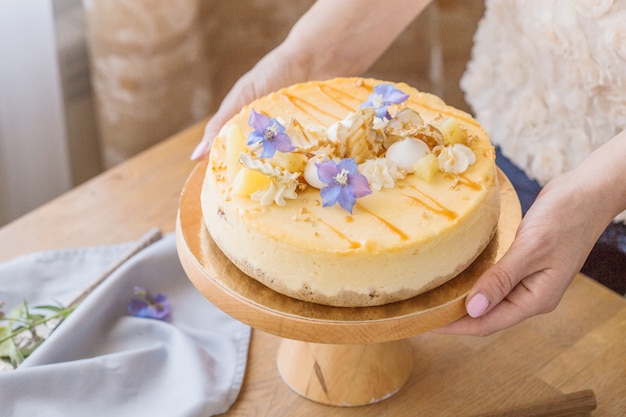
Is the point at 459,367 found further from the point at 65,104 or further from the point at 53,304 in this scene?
the point at 65,104

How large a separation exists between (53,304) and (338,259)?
68 cm

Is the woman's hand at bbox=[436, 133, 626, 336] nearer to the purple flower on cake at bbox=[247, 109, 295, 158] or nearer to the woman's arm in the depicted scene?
the purple flower on cake at bbox=[247, 109, 295, 158]

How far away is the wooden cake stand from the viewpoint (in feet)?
3.61

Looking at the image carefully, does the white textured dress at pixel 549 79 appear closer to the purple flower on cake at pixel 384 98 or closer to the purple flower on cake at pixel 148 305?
the purple flower on cake at pixel 384 98

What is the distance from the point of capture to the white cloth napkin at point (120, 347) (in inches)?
50.8

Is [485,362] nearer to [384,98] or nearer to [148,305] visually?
[384,98]

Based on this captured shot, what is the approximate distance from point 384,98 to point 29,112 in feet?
4.67

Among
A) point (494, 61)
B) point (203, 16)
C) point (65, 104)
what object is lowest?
point (65, 104)

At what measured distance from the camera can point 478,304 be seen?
1119 mm

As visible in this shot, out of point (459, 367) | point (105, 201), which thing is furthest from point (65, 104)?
point (459, 367)

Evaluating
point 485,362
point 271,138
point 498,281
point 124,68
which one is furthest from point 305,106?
point 124,68

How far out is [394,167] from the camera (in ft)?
3.85

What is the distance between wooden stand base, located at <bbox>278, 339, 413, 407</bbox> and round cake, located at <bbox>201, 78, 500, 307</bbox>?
23 cm

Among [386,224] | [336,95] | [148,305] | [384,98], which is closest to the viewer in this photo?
[386,224]
